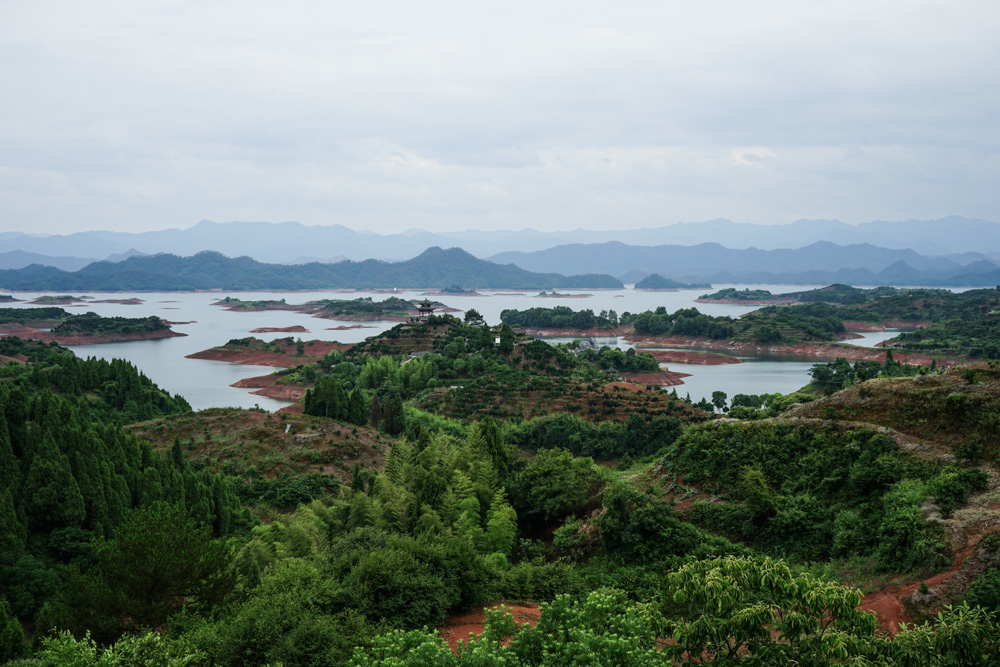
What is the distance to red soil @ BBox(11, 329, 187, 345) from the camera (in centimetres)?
9206

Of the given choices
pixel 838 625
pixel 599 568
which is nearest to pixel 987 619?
pixel 838 625

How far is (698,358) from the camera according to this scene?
84000 mm

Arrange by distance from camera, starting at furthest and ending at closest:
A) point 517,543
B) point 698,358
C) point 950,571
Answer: point 698,358
point 517,543
point 950,571

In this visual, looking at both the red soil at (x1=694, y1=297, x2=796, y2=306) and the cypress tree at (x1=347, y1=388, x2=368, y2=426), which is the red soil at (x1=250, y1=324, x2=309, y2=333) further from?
the red soil at (x1=694, y1=297, x2=796, y2=306)

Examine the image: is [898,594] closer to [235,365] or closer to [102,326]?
[235,365]

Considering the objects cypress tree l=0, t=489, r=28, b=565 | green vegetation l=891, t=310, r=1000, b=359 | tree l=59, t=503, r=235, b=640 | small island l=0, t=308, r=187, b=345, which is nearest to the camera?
tree l=59, t=503, r=235, b=640

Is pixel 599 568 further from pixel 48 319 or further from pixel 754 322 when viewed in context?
pixel 48 319

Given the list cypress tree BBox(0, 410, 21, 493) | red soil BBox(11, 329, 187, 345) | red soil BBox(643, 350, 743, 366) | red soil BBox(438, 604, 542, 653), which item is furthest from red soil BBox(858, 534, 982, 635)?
red soil BBox(11, 329, 187, 345)

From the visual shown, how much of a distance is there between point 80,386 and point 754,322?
83.5m

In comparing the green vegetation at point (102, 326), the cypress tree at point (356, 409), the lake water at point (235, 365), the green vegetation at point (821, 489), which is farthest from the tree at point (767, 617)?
the green vegetation at point (102, 326)

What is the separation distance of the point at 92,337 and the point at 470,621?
101 meters

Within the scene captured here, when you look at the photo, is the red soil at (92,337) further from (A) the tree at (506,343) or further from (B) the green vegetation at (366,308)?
(A) the tree at (506,343)

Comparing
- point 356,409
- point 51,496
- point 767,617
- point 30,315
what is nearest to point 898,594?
point 767,617

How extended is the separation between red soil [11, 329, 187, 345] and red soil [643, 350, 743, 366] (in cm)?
7195
